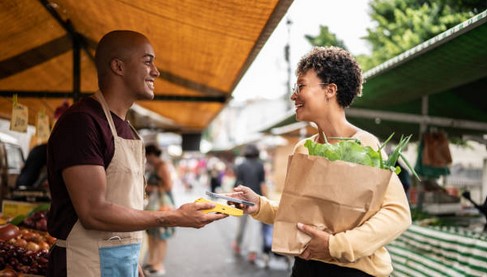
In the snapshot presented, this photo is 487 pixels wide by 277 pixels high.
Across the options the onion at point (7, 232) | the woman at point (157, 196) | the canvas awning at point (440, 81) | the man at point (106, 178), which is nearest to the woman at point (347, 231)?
the man at point (106, 178)

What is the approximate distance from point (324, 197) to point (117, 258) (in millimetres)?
1032

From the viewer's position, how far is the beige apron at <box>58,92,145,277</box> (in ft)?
7.47

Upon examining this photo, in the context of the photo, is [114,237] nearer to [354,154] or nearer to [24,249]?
[354,154]

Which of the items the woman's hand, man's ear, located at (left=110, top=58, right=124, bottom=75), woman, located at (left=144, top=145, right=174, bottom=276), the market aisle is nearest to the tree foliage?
woman, located at (left=144, top=145, right=174, bottom=276)

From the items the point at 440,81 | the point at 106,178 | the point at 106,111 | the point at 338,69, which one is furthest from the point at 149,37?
the point at 440,81

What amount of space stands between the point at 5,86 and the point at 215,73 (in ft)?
7.76

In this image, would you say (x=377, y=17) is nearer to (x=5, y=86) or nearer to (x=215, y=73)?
(x=215, y=73)

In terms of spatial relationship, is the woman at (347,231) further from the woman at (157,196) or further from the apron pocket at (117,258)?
the woman at (157,196)

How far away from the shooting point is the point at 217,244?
1200 centimetres

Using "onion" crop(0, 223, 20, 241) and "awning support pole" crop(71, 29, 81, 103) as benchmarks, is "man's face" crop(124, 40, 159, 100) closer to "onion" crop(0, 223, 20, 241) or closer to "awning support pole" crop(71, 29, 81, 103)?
"onion" crop(0, 223, 20, 241)

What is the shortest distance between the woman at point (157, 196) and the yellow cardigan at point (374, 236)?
625 centimetres

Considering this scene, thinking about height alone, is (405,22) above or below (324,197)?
above

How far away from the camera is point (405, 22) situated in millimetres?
8969

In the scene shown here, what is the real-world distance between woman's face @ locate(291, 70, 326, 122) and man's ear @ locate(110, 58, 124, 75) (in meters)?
0.95
